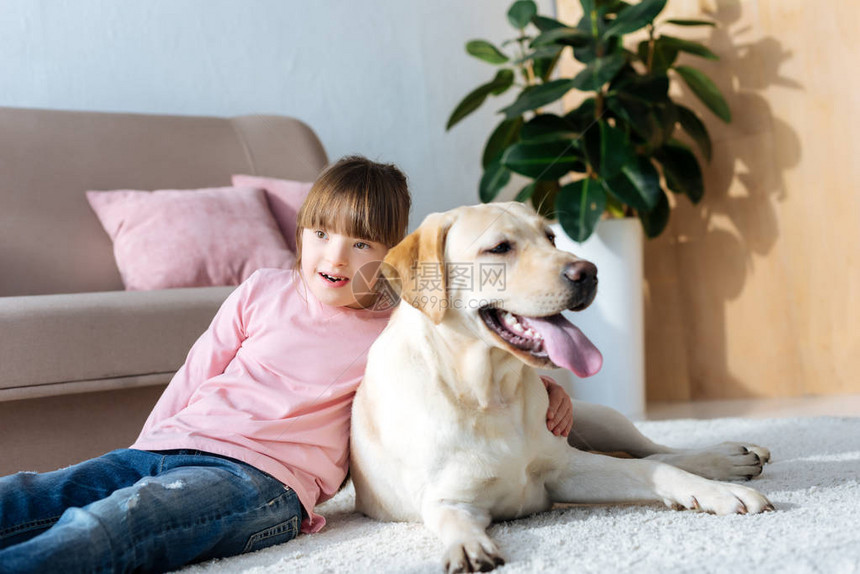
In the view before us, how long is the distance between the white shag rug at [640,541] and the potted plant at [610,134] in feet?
5.19

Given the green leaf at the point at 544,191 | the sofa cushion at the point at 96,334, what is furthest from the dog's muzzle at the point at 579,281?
the green leaf at the point at 544,191

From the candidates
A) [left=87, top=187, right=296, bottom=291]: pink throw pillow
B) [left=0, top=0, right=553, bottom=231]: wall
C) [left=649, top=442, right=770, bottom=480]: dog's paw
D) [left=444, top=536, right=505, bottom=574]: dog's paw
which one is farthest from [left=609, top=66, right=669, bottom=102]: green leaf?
[left=444, top=536, right=505, bottom=574]: dog's paw

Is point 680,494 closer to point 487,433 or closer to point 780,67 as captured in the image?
point 487,433

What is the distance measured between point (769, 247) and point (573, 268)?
2.42m

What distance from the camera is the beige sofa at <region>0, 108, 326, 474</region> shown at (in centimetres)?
200

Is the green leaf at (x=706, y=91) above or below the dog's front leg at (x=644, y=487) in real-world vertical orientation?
above

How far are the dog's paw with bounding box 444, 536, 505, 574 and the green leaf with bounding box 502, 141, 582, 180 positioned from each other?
6.90 ft

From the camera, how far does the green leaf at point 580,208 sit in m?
3.07

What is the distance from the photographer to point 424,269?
4.62ft

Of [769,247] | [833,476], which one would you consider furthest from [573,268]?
[769,247]

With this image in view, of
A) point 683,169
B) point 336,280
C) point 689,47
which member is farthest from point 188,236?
point 689,47

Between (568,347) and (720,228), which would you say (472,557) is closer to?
(568,347)

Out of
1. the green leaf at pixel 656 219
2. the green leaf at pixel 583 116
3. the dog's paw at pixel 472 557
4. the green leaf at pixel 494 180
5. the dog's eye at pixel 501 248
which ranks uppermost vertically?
the green leaf at pixel 583 116

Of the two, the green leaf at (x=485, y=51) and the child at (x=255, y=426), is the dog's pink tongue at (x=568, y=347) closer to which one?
the child at (x=255, y=426)
